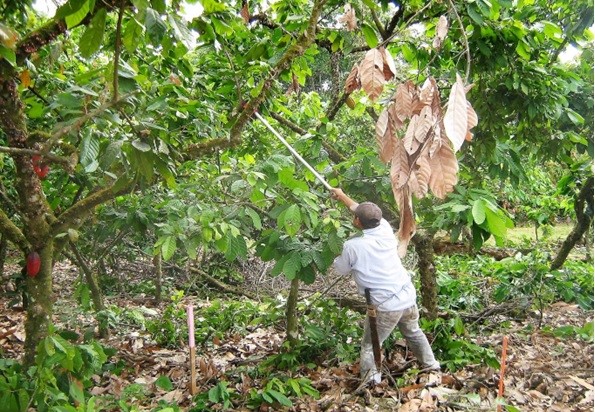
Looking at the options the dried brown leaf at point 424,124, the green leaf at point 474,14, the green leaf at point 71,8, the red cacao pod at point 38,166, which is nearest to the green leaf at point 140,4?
the green leaf at point 71,8

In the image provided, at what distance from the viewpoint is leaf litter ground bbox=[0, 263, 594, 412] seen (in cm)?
291

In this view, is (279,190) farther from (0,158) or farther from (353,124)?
(353,124)

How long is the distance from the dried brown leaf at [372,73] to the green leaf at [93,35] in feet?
2.69

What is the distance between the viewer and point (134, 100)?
2232mm

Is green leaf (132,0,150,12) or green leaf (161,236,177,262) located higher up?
green leaf (132,0,150,12)

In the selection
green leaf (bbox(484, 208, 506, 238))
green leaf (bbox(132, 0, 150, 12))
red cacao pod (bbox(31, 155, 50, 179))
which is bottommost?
green leaf (bbox(484, 208, 506, 238))

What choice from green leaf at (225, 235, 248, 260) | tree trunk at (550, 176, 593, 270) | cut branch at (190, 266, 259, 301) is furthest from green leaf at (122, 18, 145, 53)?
cut branch at (190, 266, 259, 301)

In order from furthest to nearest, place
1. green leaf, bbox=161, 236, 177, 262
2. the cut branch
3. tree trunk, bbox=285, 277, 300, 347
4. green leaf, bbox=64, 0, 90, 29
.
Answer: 1. the cut branch
2. tree trunk, bbox=285, 277, 300, 347
3. green leaf, bbox=161, 236, 177, 262
4. green leaf, bbox=64, 0, 90, 29

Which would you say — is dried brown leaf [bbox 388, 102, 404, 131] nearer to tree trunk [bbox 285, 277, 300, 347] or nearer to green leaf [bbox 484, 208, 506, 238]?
green leaf [bbox 484, 208, 506, 238]

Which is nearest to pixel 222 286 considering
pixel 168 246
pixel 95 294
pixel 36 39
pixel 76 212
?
pixel 95 294

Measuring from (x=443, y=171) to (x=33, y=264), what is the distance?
8.12ft

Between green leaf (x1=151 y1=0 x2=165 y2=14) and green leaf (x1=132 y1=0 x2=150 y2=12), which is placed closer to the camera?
green leaf (x1=132 y1=0 x2=150 y2=12)

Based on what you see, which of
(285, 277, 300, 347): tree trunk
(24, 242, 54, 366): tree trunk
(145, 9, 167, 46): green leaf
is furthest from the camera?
(285, 277, 300, 347): tree trunk

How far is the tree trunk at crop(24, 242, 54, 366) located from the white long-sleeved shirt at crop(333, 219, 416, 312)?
171 cm
